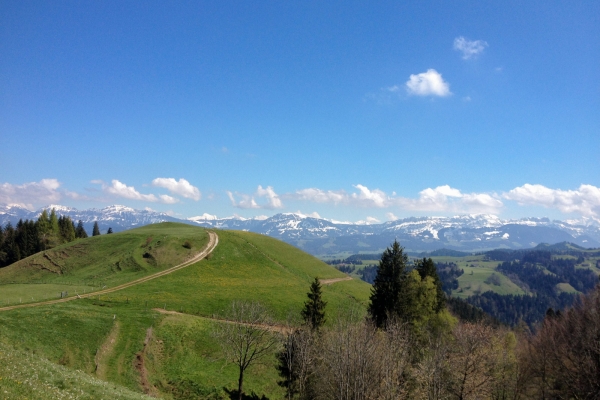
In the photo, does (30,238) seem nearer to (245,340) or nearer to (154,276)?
(154,276)

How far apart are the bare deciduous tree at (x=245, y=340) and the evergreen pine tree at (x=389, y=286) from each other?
1779cm

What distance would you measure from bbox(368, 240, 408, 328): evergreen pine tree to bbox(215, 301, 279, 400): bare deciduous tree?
1779cm

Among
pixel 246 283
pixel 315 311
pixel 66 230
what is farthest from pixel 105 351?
pixel 66 230

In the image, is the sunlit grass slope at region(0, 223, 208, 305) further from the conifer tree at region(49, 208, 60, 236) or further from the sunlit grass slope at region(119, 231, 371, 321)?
the conifer tree at region(49, 208, 60, 236)

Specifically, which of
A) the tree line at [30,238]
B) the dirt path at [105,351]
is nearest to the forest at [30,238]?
the tree line at [30,238]

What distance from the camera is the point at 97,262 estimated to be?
287 ft

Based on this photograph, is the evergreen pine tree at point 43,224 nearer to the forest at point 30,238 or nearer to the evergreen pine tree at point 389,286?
the forest at point 30,238

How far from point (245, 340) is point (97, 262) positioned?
64.7 metres

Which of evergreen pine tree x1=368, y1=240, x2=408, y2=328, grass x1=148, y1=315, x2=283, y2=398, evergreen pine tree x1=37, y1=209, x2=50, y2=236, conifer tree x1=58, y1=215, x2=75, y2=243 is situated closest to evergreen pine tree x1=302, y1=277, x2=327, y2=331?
grass x1=148, y1=315, x2=283, y2=398

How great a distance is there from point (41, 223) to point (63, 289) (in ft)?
253

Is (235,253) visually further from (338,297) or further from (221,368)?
(221,368)

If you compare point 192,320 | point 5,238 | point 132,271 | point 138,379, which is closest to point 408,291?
point 192,320

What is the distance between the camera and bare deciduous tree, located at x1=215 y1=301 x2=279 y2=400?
3883cm

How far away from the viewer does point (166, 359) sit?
43.7 metres
